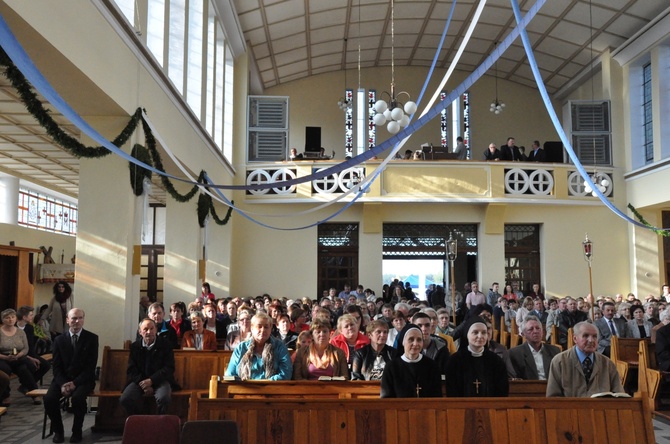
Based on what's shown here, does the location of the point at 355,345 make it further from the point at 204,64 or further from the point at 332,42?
the point at 332,42

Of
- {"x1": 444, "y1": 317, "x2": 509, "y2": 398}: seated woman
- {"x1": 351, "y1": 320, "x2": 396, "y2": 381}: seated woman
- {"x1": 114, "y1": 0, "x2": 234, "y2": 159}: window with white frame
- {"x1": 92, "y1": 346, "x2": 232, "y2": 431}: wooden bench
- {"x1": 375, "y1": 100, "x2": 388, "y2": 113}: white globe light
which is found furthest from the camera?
{"x1": 375, "y1": 100, "x2": 388, "y2": 113}: white globe light

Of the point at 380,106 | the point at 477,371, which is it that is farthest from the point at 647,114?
the point at 477,371

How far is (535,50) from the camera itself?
20.7m

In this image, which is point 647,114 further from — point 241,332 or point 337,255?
point 241,332

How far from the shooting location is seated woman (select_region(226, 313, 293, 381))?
602cm

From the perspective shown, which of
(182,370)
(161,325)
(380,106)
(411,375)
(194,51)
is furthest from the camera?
(194,51)

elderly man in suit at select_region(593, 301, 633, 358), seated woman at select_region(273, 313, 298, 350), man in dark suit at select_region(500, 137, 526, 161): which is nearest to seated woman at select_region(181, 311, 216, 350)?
seated woman at select_region(273, 313, 298, 350)

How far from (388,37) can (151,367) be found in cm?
1548

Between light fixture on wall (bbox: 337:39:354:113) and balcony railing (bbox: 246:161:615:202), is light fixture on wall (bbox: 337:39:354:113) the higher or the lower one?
the higher one

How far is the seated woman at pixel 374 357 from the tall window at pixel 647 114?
47.3 ft

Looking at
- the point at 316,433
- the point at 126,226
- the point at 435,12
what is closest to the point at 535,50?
the point at 435,12

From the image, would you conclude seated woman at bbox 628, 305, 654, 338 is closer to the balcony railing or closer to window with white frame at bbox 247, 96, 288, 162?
the balcony railing

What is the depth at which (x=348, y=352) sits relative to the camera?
718cm

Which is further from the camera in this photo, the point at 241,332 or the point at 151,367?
the point at 241,332
